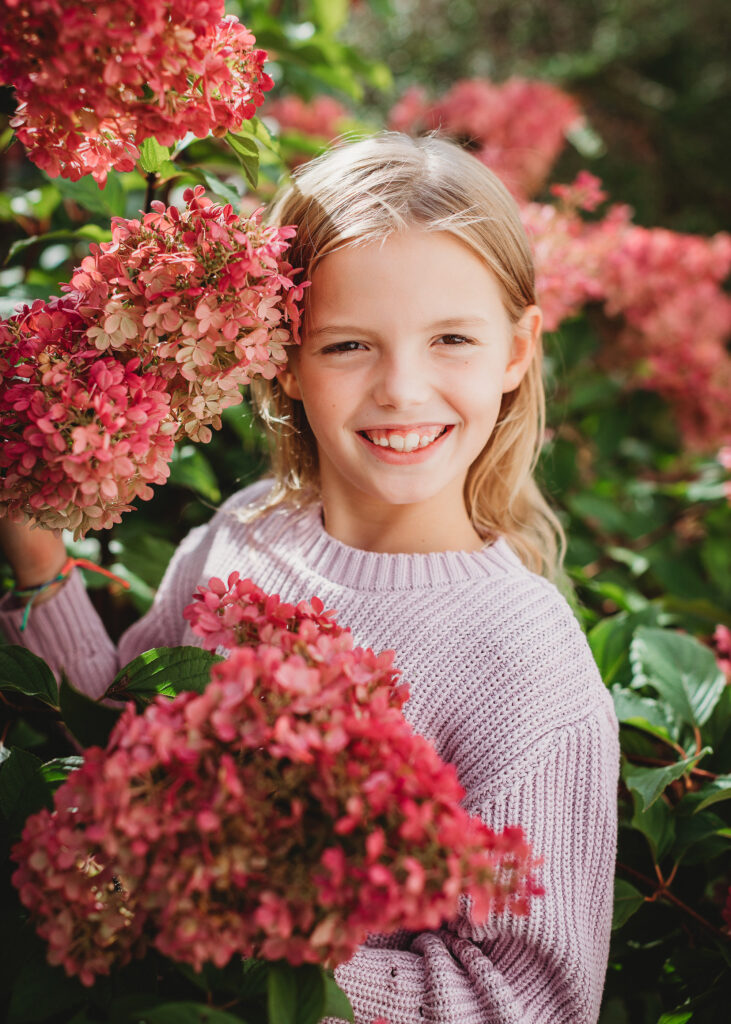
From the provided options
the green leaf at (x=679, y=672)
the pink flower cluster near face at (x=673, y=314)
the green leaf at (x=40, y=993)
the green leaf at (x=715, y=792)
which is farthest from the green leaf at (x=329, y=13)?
the green leaf at (x=40, y=993)

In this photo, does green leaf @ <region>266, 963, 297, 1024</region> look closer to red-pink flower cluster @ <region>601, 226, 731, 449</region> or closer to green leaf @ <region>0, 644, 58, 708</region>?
green leaf @ <region>0, 644, 58, 708</region>

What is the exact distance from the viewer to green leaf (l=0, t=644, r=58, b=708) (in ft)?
2.67

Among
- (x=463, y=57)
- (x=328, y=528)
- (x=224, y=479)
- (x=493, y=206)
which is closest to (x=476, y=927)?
(x=328, y=528)

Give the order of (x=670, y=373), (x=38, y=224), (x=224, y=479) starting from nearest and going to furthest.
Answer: (x=38, y=224) → (x=224, y=479) → (x=670, y=373)

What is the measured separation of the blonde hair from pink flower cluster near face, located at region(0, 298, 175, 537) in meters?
0.32

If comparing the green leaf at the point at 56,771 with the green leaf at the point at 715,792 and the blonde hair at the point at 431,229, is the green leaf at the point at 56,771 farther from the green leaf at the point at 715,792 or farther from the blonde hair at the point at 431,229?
the green leaf at the point at 715,792

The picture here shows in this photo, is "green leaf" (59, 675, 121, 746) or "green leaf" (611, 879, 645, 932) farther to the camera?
"green leaf" (611, 879, 645, 932)

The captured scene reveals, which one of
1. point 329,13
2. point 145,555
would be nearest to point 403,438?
point 145,555

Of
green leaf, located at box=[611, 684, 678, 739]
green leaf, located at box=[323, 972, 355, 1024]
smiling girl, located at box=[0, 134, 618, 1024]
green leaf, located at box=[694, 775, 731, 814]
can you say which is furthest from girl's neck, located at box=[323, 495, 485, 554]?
green leaf, located at box=[323, 972, 355, 1024]

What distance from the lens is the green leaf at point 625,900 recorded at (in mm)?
994

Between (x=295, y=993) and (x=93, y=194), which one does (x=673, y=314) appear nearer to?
(x=93, y=194)

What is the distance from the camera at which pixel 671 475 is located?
2324 mm

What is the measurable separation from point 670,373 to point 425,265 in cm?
146

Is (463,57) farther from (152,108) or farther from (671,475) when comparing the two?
(152,108)
